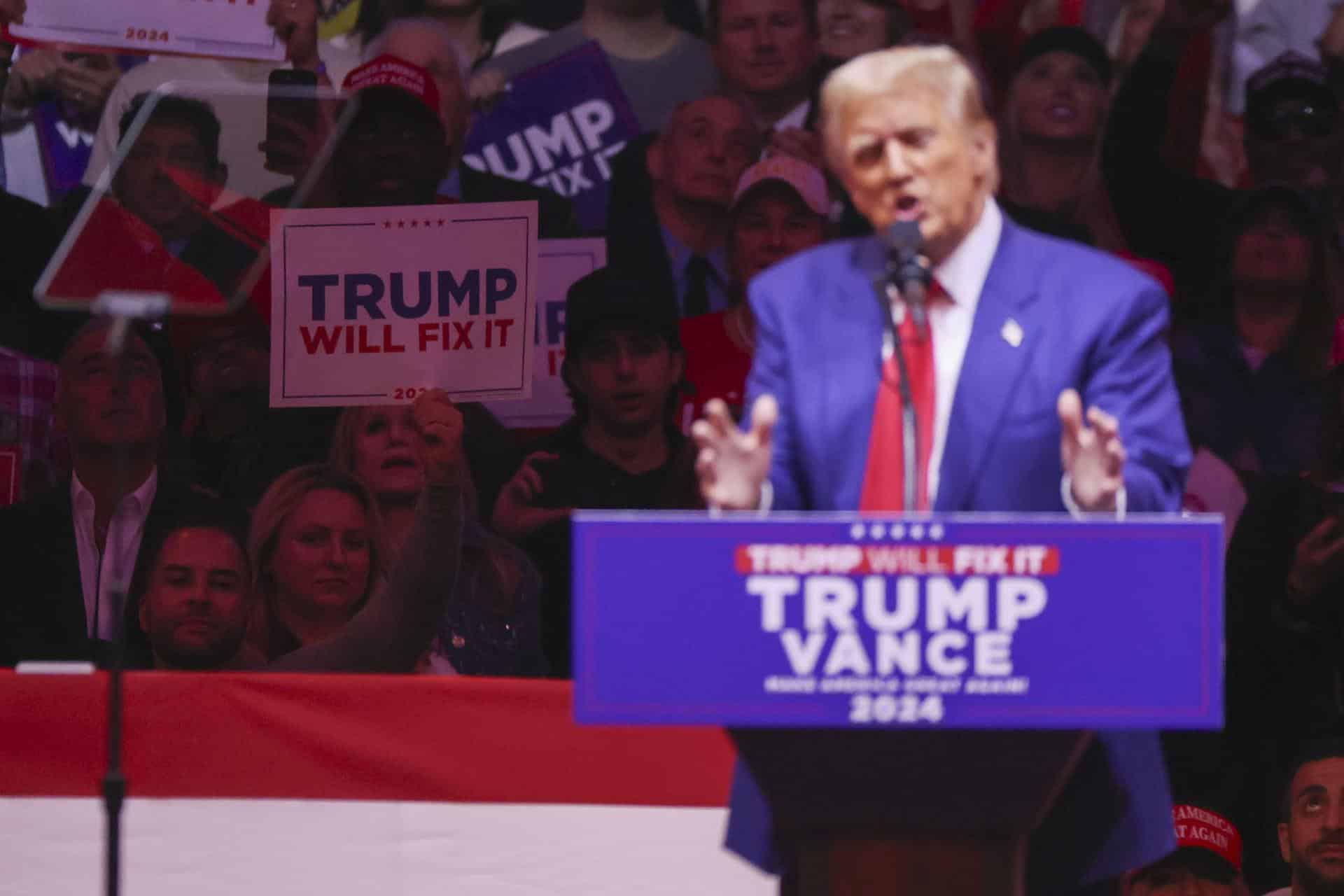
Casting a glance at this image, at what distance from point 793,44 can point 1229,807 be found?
1.91m

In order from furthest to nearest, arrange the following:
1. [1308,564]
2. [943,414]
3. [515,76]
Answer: [515,76]
[1308,564]
[943,414]

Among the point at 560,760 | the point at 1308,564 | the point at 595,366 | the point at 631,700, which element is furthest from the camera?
the point at 595,366

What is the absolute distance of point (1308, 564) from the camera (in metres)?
4.25

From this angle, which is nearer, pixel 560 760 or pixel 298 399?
pixel 560 760

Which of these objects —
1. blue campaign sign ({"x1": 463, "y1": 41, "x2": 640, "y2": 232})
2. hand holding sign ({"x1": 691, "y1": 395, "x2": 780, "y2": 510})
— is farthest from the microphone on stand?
blue campaign sign ({"x1": 463, "y1": 41, "x2": 640, "y2": 232})

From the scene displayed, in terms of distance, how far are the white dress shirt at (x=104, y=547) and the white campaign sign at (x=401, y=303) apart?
0.37 meters

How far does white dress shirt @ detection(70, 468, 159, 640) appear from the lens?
4.43m

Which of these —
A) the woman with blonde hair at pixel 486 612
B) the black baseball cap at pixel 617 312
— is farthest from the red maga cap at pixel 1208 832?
the black baseball cap at pixel 617 312

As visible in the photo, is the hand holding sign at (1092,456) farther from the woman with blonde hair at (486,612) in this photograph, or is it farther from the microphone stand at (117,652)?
the woman with blonde hair at (486,612)

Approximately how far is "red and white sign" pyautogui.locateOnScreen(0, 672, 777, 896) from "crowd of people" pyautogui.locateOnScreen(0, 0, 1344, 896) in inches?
13.8

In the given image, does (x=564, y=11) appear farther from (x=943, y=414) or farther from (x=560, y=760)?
(x=943, y=414)

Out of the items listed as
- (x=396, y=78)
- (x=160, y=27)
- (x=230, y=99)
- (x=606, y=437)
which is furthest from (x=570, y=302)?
(x=160, y=27)

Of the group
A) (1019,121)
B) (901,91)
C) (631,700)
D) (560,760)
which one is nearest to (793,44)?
(1019,121)

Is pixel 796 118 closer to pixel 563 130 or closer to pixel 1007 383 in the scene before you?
pixel 563 130
